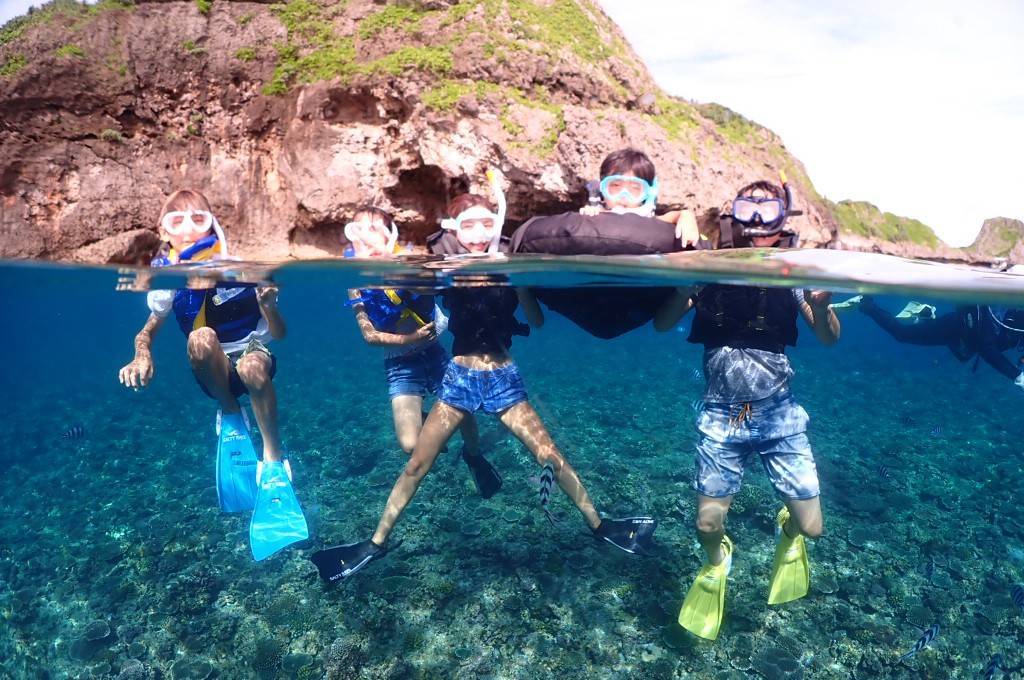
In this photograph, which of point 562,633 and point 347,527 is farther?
point 347,527

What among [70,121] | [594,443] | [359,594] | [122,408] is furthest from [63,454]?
[594,443]

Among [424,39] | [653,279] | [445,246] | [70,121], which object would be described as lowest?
[653,279]

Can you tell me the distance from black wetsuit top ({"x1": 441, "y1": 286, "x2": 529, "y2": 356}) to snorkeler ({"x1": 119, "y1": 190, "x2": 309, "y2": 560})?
2428 mm

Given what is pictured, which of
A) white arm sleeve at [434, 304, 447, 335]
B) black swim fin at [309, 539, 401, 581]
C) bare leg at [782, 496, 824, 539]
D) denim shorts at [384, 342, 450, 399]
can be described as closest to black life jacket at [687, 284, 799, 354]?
bare leg at [782, 496, 824, 539]

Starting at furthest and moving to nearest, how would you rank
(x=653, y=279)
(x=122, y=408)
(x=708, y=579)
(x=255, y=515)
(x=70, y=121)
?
(x=122, y=408) < (x=70, y=121) < (x=255, y=515) < (x=653, y=279) < (x=708, y=579)

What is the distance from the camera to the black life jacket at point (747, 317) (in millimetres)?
4203

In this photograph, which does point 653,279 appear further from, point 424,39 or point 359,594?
point 424,39

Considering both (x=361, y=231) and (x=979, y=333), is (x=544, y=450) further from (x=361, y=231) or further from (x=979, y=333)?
(x=979, y=333)

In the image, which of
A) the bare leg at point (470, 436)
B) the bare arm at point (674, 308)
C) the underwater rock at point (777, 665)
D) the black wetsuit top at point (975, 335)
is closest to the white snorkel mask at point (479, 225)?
the bare arm at point (674, 308)

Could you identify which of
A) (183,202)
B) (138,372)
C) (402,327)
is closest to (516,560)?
(402,327)

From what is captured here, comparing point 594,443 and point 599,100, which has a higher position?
point 599,100

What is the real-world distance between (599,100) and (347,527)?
8.18 metres

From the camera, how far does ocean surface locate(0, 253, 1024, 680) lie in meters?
5.02

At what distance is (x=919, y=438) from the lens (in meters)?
11.3
